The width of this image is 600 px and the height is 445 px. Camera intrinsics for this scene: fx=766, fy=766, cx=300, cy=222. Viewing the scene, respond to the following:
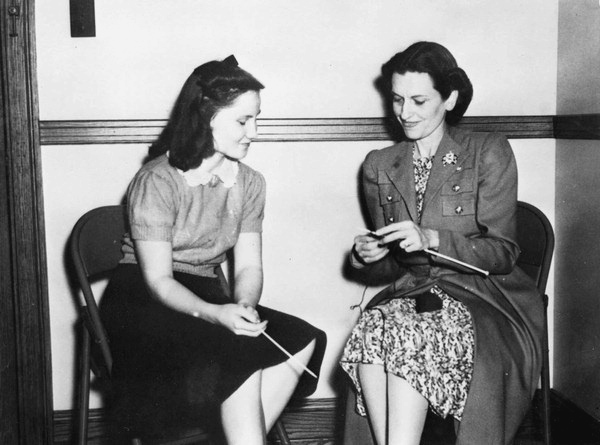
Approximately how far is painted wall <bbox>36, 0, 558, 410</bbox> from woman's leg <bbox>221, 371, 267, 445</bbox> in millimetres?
876

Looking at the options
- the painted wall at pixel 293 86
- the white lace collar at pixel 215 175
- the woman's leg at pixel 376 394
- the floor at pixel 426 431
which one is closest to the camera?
the woman's leg at pixel 376 394

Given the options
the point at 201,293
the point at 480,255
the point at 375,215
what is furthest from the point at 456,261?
the point at 201,293

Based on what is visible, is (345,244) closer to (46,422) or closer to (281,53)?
(281,53)

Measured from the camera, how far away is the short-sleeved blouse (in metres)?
2.17

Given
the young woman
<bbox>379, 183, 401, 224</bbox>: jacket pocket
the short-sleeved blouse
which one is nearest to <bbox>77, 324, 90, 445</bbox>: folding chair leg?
the young woman

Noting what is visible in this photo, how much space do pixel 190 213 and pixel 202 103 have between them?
0.32 metres

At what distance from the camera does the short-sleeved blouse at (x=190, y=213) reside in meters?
2.17

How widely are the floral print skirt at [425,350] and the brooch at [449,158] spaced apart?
469 mm

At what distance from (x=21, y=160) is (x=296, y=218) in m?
0.98

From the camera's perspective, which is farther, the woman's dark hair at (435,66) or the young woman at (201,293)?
the woman's dark hair at (435,66)

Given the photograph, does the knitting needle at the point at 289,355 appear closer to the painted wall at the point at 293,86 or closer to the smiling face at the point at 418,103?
the painted wall at the point at 293,86

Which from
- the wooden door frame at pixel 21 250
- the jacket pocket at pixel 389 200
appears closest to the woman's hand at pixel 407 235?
the jacket pocket at pixel 389 200

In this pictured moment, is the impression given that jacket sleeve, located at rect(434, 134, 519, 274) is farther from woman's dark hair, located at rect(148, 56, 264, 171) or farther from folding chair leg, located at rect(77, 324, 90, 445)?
folding chair leg, located at rect(77, 324, 90, 445)

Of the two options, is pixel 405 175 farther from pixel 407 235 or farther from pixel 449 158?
pixel 407 235
